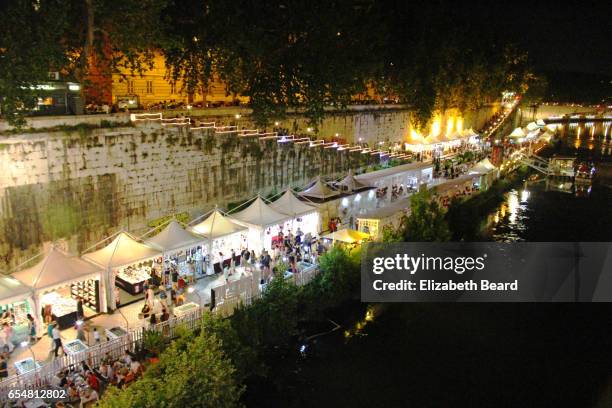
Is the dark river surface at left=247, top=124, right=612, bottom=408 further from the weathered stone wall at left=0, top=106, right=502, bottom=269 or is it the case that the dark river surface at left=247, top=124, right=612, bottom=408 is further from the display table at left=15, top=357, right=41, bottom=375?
the weathered stone wall at left=0, top=106, right=502, bottom=269

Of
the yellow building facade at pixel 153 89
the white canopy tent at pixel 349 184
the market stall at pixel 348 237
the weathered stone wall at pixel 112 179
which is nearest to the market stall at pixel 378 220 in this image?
the market stall at pixel 348 237

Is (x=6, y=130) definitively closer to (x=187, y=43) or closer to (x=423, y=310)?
(x=187, y=43)

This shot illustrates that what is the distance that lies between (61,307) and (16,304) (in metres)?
1.24

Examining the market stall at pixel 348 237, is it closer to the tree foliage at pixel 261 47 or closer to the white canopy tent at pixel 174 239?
the white canopy tent at pixel 174 239

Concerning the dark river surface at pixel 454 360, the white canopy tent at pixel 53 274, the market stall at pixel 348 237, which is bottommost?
the dark river surface at pixel 454 360

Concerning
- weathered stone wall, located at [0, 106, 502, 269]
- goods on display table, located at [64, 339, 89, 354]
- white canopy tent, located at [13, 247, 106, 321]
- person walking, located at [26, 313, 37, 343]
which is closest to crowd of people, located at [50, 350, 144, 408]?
goods on display table, located at [64, 339, 89, 354]

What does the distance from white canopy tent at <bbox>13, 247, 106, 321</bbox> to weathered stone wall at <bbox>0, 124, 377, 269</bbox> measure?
3.03m

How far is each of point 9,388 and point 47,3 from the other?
1332cm

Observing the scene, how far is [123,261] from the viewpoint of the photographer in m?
17.3

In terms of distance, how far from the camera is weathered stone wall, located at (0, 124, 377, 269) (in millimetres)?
18266

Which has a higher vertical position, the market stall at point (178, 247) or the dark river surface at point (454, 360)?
the market stall at point (178, 247)

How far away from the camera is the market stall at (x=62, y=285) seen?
15.4 metres

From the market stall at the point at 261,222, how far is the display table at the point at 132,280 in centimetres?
468

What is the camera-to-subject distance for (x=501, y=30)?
6412 cm
